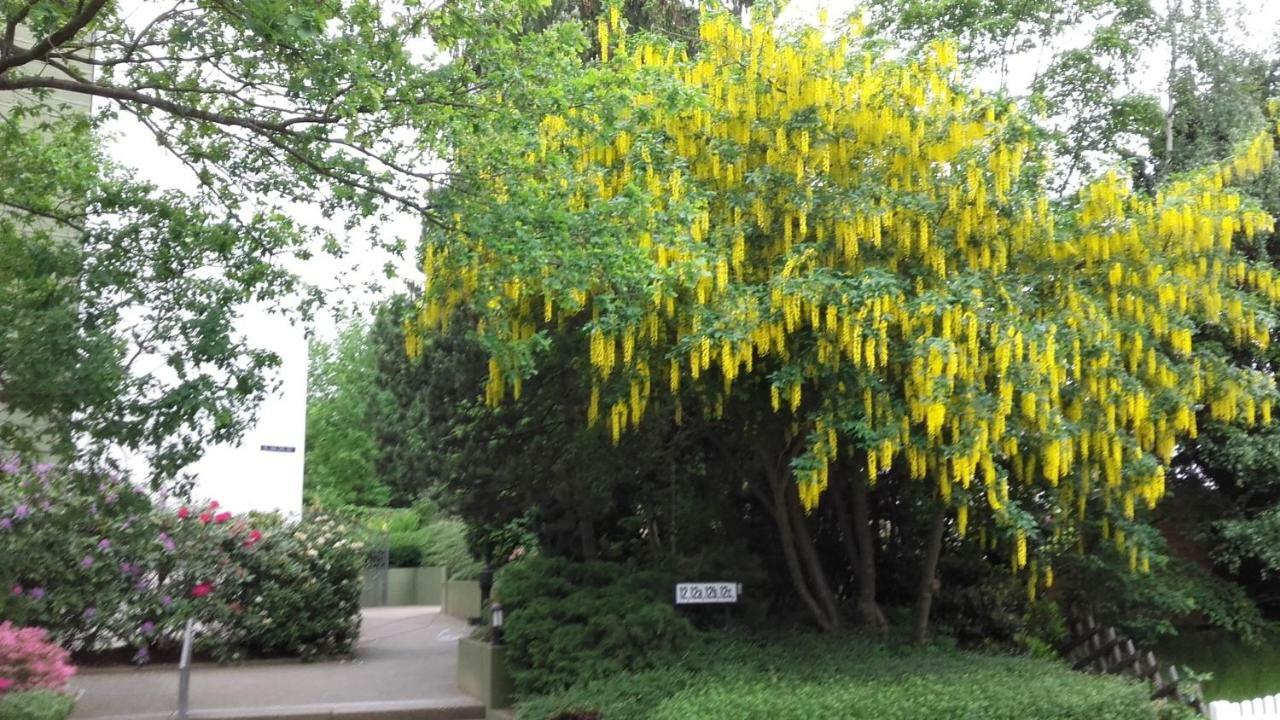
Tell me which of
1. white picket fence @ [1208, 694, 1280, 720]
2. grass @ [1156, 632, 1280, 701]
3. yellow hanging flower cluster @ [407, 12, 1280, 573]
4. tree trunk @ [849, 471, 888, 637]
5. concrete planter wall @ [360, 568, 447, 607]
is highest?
yellow hanging flower cluster @ [407, 12, 1280, 573]

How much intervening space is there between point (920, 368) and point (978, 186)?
2059mm

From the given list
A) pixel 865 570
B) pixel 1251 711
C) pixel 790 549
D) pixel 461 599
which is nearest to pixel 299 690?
pixel 790 549

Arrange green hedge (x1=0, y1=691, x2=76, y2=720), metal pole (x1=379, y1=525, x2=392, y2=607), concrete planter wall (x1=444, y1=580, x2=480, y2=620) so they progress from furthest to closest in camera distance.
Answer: metal pole (x1=379, y1=525, x2=392, y2=607) → concrete planter wall (x1=444, y1=580, x2=480, y2=620) → green hedge (x1=0, y1=691, x2=76, y2=720)

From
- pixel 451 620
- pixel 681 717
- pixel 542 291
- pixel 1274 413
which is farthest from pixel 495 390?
pixel 451 620

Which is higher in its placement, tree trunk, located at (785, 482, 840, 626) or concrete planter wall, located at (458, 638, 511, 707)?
tree trunk, located at (785, 482, 840, 626)

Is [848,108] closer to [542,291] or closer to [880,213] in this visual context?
[880,213]

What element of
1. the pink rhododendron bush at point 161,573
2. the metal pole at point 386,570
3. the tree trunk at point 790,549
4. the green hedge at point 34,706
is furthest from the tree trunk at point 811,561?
the metal pole at point 386,570

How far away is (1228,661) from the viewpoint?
50.2 feet

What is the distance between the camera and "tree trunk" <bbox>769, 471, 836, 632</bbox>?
12180mm

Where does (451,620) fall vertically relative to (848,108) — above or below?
below

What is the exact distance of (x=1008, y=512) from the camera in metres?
9.99

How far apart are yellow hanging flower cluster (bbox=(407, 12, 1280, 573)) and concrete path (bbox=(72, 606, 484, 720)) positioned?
378 centimetres

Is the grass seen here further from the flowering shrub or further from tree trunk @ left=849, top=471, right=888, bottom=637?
the flowering shrub

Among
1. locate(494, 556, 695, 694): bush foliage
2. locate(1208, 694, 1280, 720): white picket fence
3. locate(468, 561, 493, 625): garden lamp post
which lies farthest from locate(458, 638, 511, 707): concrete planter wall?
locate(1208, 694, 1280, 720): white picket fence
